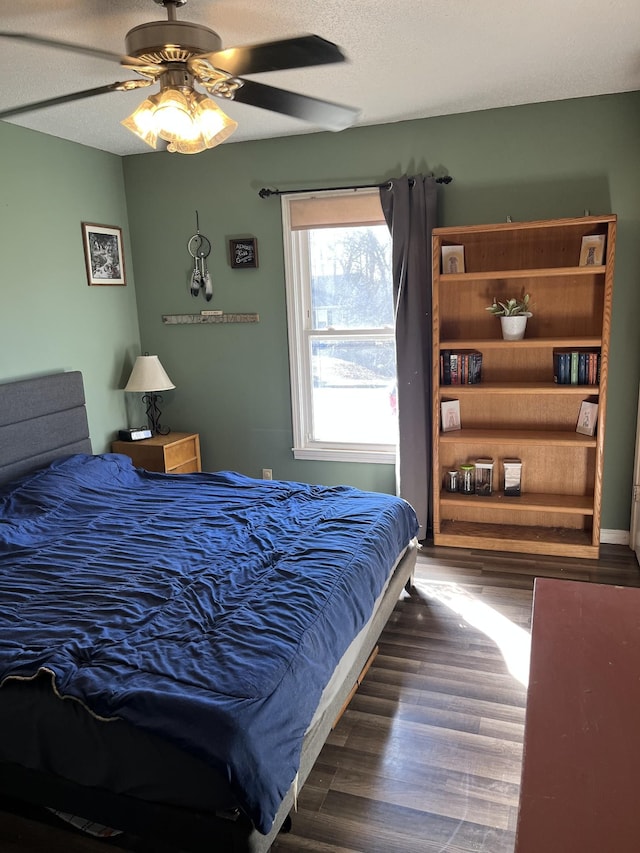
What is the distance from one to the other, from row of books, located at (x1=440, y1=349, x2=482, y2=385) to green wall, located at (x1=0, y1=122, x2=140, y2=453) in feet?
7.64

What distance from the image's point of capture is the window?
420 cm

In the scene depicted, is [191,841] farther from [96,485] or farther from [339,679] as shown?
[96,485]

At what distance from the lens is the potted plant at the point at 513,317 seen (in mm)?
3734

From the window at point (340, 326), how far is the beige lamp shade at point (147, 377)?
3.02 feet

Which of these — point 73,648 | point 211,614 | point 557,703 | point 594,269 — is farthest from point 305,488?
point 557,703

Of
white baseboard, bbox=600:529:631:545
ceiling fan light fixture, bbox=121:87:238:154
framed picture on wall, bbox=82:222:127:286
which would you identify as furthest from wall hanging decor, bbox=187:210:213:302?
white baseboard, bbox=600:529:631:545

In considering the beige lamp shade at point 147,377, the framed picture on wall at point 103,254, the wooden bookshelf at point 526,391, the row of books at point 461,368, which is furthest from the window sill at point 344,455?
the framed picture on wall at point 103,254

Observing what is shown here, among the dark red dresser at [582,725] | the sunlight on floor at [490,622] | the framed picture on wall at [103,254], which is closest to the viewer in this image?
the dark red dresser at [582,725]

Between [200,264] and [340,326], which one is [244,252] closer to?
[200,264]

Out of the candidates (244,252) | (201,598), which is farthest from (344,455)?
(201,598)

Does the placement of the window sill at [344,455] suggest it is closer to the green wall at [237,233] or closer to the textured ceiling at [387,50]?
the green wall at [237,233]

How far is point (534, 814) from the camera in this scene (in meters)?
0.88

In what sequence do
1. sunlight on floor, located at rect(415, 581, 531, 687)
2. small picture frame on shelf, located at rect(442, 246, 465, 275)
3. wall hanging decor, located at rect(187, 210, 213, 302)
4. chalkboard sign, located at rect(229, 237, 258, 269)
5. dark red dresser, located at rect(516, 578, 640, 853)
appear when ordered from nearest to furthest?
dark red dresser, located at rect(516, 578, 640, 853) < sunlight on floor, located at rect(415, 581, 531, 687) < small picture frame on shelf, located at rect(442, 246, 465, 275) < chalkboard sign, located at rect(229, 237, 258, 269) < wall hanging decor, located at rect(187, 210, 213, 302)

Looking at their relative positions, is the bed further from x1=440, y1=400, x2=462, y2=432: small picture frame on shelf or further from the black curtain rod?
the black curtain rod
